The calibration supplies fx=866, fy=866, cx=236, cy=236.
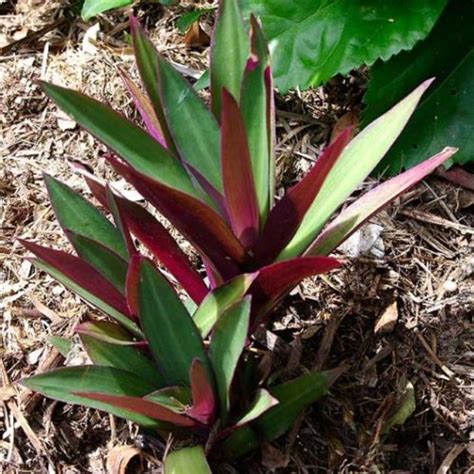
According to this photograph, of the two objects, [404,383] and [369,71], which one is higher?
[369,71]

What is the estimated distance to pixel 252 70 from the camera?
1229mm

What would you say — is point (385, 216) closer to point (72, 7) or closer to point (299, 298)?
point (299, 298)

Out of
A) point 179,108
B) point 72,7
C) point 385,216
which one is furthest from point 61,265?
point 72,7

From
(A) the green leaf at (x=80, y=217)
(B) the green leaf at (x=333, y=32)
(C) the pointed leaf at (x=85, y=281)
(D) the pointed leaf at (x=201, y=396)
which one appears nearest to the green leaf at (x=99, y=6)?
(B) the green leaf at (x=333, y=32)

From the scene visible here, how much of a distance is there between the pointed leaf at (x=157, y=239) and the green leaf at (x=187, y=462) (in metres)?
0.25

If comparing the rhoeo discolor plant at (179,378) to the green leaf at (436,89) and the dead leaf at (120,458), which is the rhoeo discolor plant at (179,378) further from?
the green leaf at (436,89)

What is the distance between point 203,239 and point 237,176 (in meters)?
0.11

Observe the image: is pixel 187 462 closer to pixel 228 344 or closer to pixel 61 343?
pixel 228 344

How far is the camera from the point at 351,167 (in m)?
1.26

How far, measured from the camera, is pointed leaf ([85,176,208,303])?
1276 mm

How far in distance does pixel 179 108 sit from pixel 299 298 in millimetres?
483

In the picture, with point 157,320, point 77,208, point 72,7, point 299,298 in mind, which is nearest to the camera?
point 157,320

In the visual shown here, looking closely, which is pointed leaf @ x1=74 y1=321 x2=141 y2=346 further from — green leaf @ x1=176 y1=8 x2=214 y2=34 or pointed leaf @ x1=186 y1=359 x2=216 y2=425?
green leaf @ x1=176 y1=8 x2=214 y2=34

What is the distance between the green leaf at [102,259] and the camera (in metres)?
1.28
